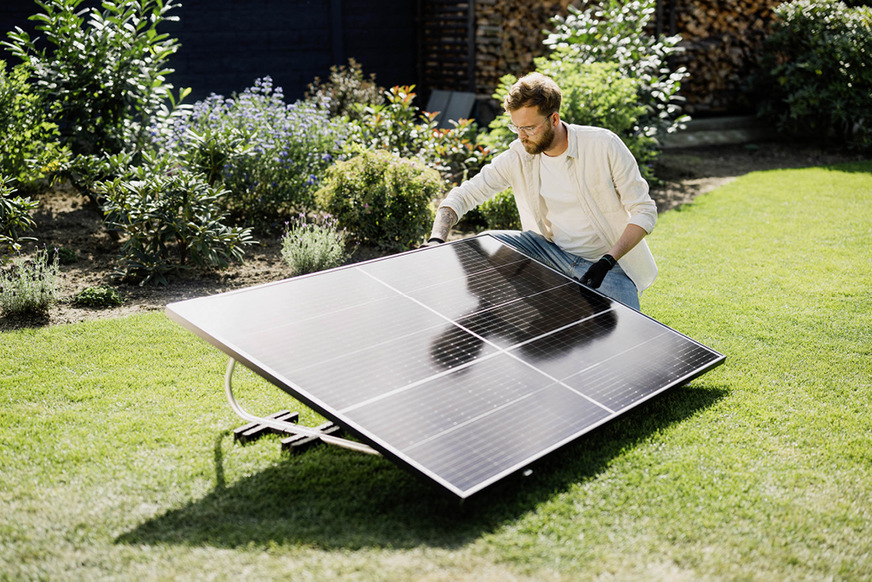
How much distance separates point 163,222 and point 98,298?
2.68 feet

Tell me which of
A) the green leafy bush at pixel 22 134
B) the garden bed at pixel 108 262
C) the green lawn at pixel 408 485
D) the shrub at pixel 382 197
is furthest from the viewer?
the shrub at pixel 382 197

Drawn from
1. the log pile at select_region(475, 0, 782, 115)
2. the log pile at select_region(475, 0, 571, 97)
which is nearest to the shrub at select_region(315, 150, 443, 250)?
the log pile at select_region(475, 0, 571, 97)

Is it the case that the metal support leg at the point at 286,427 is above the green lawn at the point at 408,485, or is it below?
above

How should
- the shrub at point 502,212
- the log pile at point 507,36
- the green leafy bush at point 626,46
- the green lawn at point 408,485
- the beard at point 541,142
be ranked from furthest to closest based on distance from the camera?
the log pile at point 507,36
the green leafy bush at point 626,46
the shrub at point 502,212
the beard at point 541,142
the green lawn at point 408,485

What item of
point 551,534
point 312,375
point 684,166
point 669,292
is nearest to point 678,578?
point 551,534

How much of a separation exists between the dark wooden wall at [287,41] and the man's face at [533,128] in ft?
23.5

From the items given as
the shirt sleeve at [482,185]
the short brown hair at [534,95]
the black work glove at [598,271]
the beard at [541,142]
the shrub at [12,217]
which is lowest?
the shrub at [12,217]

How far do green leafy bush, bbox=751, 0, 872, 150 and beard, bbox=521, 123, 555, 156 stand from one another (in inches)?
352

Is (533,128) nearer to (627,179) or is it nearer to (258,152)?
(627,179)

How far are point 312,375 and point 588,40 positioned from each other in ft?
27.0

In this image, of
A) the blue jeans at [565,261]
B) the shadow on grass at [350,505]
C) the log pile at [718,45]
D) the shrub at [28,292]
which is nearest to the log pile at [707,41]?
the log pile at [718,45]

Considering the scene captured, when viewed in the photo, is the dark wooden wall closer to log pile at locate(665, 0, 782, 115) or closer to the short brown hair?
log pile at locate(665, 0, 782, 115)

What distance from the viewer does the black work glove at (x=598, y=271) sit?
4.37 meters

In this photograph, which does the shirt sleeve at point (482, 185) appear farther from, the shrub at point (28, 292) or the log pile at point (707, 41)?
the log pile at point (707, 41)
